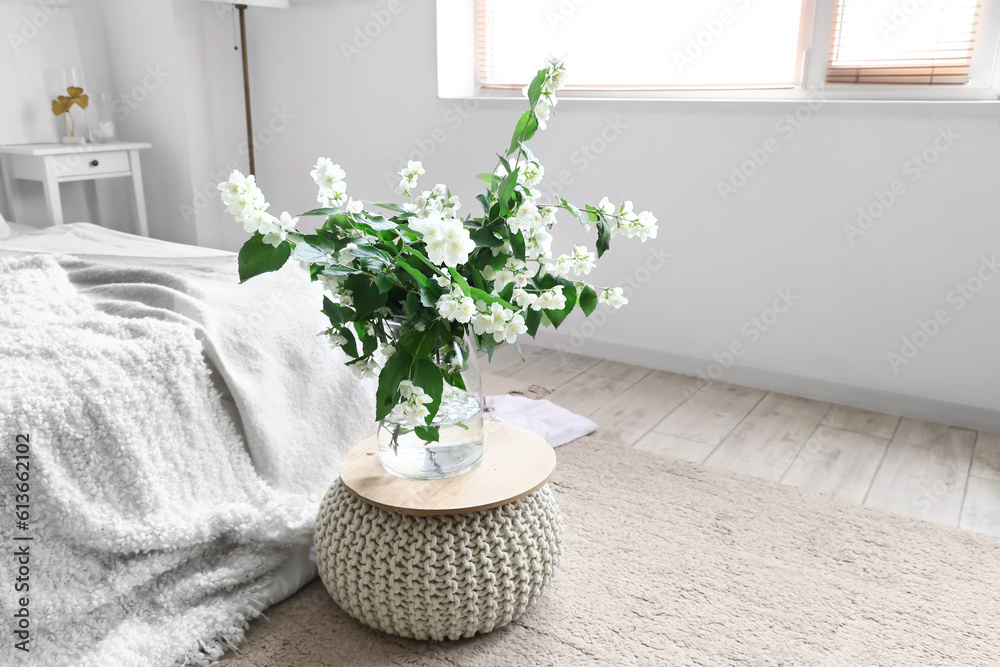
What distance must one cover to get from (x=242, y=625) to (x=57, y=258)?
1.03m

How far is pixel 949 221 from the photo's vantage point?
2.18 m

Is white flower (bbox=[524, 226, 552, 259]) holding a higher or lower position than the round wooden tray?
higher

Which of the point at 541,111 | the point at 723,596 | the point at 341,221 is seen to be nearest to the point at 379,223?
the point at 341,221

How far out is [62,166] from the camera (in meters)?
2.99

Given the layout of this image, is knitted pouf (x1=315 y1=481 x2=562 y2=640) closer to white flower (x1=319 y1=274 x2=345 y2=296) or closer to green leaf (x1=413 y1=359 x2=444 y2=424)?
green leaf (x1=413 y1=359 x2=444 y2=424)

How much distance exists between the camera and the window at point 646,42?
98.3 inches

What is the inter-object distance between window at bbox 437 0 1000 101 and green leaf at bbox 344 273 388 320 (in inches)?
66.2

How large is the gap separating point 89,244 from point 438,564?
1.56 meters

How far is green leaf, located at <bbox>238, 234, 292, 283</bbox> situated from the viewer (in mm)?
935

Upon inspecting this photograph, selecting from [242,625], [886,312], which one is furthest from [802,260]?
[242,625]

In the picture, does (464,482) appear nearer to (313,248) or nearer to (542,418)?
(313,248)

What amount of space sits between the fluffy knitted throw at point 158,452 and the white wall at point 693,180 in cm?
139

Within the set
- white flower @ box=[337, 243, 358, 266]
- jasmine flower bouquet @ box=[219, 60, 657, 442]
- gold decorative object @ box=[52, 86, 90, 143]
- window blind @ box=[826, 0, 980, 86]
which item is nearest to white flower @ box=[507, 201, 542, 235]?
jasmine flower bouquet @ box=[219, 60, 657, 442]

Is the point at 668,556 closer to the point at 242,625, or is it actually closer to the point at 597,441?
the point at 597,441
